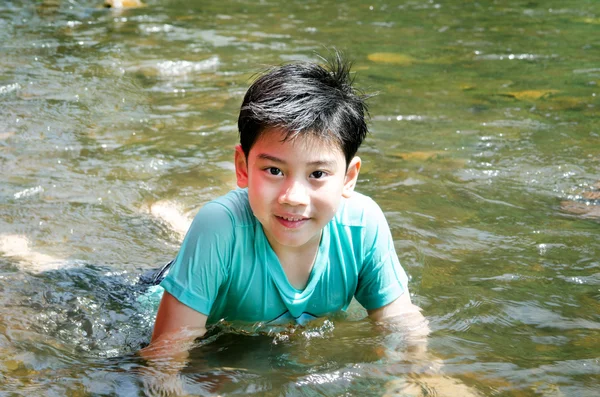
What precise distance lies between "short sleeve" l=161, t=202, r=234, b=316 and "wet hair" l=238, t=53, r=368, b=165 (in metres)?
0.30

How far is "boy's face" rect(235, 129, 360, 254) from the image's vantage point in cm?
289

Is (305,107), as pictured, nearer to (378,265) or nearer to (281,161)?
(281,161)

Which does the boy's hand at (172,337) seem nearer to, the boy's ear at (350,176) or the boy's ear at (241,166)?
the boy's ear at (241,166)

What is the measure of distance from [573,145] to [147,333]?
12.0 feet

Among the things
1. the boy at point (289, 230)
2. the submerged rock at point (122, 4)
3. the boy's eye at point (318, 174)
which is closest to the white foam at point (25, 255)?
the boy at point (289, 230)

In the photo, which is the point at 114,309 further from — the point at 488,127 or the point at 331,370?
the point at 488,127

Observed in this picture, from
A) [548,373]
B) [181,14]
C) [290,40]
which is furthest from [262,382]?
[181,14]

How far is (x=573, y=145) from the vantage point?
230 inches

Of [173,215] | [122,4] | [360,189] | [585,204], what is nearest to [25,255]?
[173,215]

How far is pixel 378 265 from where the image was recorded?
3.33 meters

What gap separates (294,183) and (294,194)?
0.15 ft

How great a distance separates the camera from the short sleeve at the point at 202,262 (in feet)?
9.90

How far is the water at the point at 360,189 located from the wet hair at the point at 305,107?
0.86 meters

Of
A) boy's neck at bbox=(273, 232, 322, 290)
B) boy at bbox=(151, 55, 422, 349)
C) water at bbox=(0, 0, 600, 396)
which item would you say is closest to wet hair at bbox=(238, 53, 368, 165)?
boy at bbox=(151, 55, 422, 349)
